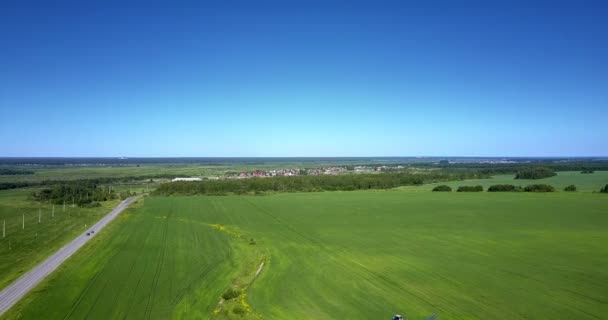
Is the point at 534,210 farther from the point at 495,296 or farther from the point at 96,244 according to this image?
the point at 96,244

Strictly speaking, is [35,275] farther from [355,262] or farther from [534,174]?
[534,174]

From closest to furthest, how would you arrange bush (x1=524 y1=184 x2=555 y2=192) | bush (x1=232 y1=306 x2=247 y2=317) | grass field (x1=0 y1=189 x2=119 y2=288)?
bush (x1=232 y1=306 x2=247 y2=317), grass field (x1=0 y1=189 x2=119 y2=288), bush (x1=524 y1=184 x2=555 y2=192)


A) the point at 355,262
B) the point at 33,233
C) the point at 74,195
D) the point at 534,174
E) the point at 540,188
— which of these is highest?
the point at 534,174

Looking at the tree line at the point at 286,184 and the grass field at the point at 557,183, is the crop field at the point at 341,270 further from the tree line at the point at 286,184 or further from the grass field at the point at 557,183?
the grass field at the point at 557,183

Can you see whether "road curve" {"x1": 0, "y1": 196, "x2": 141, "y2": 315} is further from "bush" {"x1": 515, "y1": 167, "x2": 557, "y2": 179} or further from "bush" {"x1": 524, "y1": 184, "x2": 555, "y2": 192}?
"bush" {"x1": 515, "y1": 167, "x2": 557, "y2": 179}

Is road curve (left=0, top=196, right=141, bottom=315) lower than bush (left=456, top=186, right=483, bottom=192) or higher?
lower

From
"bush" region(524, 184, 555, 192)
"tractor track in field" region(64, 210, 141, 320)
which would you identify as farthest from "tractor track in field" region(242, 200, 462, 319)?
"bush" region(524, 184, 555, 192)

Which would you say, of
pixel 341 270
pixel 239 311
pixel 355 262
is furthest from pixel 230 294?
pixel 355 262
